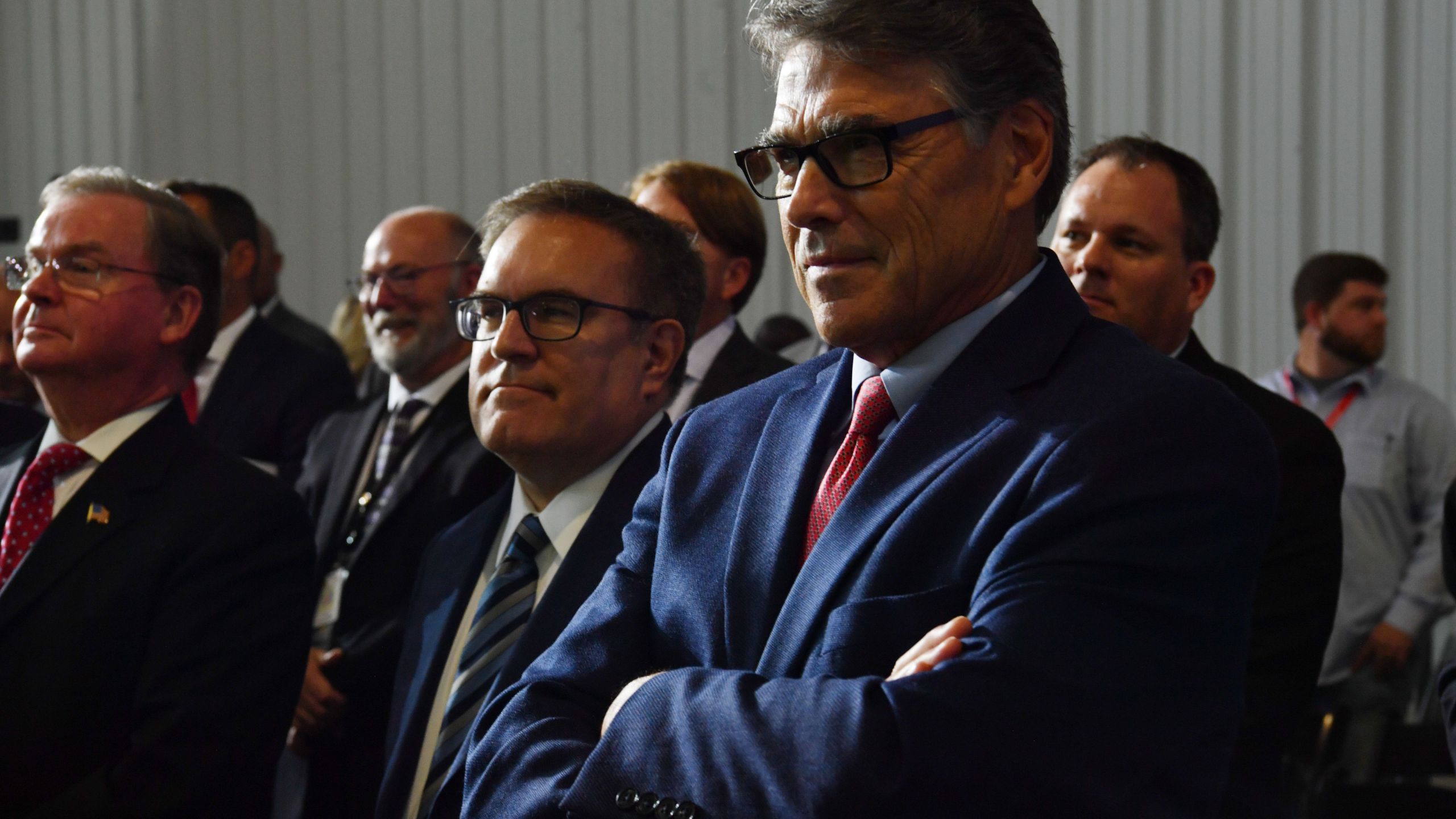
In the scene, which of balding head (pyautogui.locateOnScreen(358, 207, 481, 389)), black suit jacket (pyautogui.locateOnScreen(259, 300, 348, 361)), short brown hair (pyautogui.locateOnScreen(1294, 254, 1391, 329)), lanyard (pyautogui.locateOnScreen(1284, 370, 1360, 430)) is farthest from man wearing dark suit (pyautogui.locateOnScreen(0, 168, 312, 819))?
short brown hair (pyautogui.locateOnScreen(1294, 254, 1391, 329))

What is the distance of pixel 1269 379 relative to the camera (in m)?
5.50

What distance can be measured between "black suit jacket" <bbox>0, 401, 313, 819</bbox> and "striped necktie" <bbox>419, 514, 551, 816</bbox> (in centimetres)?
35

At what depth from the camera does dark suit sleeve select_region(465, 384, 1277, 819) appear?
4.30 feet

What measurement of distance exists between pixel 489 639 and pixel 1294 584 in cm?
129

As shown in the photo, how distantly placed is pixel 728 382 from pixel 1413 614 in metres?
2.82

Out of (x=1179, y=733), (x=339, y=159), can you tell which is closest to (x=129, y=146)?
(x=339, y=159)

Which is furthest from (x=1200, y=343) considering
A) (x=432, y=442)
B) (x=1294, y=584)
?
(x=432, y=442)

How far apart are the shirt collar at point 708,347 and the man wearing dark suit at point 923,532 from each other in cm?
177

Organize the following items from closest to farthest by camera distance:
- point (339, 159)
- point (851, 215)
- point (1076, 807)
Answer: point (1076, 807) → point (851, 215) → point (339, 159)

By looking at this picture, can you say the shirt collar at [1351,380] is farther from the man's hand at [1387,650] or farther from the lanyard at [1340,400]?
the man's hand at [1387,650]

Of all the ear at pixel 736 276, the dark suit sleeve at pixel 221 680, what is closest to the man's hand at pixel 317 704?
the dark suit sleeve at pixel 221 680

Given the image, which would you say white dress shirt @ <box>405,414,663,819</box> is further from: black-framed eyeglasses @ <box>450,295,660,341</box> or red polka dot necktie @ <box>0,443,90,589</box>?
red polka dot necktie @ <box>0,443,90,589</box>

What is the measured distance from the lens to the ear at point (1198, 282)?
9.36 feet

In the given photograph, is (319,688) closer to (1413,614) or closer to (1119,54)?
(1413,614)
